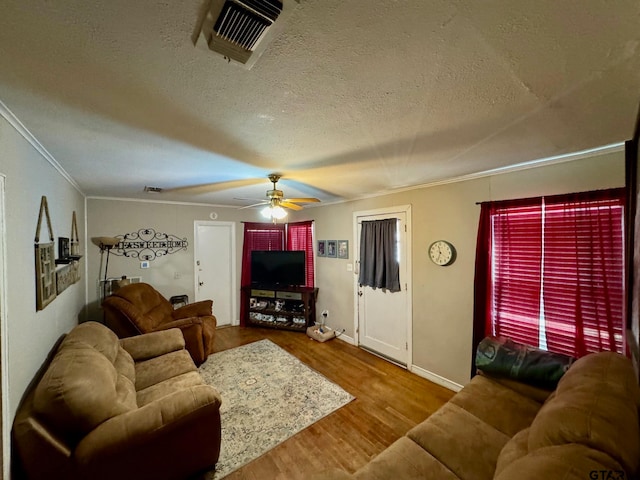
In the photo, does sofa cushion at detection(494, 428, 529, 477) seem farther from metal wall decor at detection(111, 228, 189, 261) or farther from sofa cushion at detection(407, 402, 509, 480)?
metal wall decor at detection(111, 228, 189, 261)

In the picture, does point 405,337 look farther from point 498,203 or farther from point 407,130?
point 407,130

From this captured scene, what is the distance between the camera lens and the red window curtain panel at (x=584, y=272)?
1.88 meters

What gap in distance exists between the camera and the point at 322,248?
4684mm

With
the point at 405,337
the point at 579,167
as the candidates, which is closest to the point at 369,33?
the point at 579,167

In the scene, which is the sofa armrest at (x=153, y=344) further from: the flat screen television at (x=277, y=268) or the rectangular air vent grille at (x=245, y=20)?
the rectangular air vent grille at (x=245, y=20)

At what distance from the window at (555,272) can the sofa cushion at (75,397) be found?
10.2 ft

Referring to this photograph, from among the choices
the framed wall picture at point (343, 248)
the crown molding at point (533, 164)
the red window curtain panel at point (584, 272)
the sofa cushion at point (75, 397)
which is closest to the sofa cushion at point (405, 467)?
the sofa cushion at point (75, 397)

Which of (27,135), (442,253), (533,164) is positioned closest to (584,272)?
(533,164)

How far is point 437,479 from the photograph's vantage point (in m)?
1.29

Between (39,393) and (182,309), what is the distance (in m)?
2.52

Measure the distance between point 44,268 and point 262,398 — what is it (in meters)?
2.21

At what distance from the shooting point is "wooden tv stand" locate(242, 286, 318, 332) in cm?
465

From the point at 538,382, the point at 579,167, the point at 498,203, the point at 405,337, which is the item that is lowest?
the point at 405,337

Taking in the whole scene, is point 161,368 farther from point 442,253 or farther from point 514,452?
point 442,253
